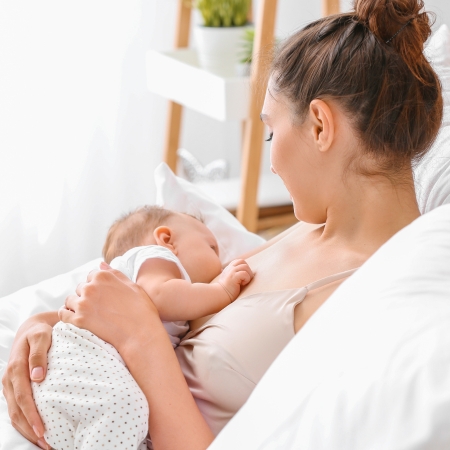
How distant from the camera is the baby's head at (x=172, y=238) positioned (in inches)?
53.5

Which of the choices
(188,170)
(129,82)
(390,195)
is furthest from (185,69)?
(390,195)

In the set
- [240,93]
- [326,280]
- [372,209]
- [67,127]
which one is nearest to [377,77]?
[372,209]

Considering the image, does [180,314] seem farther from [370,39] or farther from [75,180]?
[75,180]

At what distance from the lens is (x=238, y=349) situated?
987 millimetres

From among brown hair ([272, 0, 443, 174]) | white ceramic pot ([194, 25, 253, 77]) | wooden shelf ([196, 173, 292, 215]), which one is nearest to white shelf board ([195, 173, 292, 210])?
wooden shelf ([196, 173, 292, 215])

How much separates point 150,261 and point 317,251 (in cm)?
31

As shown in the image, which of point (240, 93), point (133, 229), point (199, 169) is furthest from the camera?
point (199, 169)

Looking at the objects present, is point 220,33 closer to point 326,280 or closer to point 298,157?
point 298,157

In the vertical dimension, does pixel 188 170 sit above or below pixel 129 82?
below

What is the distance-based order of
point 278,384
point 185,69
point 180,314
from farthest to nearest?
point 185,69 → point 180,314 → point 278,384

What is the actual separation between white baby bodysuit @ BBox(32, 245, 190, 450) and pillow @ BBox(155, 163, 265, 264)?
0.63m

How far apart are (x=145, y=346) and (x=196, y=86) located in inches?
61.3

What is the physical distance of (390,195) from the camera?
108cm

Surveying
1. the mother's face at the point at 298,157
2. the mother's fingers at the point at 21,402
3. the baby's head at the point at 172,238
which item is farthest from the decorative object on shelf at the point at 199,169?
the mother's fingers at the point at 21,402
